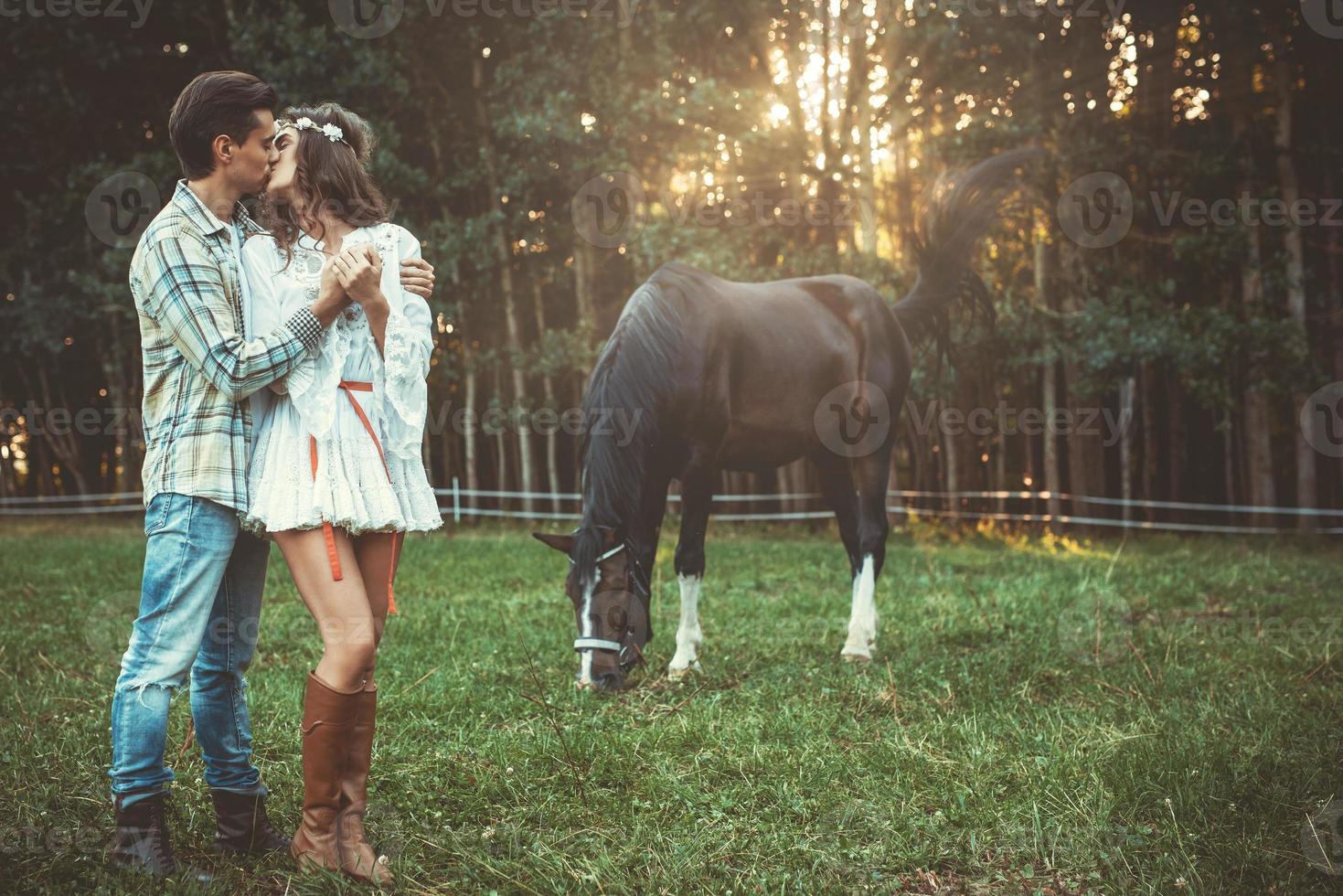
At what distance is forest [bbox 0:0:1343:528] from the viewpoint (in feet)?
37.1

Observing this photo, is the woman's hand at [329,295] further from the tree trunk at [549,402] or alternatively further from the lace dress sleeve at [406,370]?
the tree trunk at [549,402]

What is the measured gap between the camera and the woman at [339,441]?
2.27m

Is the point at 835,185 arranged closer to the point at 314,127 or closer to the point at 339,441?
the point at 314,127

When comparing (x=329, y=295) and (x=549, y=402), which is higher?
(x=329, y=295)

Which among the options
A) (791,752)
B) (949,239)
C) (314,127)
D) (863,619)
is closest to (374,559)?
(314,127)

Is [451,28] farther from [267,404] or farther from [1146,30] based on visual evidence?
[267,404]

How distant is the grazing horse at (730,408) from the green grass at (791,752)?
385 millimetres

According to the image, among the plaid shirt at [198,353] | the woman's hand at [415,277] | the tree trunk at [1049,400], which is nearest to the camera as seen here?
the plaid shirt at [198,353]

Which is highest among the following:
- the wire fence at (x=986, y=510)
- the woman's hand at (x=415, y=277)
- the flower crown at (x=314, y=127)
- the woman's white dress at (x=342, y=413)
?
the flower crown at (x=314, y=127)

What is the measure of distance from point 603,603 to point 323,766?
6.62ft

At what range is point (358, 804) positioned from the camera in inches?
95.6

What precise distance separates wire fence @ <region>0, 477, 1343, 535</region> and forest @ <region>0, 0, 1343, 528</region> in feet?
0.50

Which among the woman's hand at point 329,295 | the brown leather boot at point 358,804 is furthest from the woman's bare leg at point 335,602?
the woman's hand at point 329,295

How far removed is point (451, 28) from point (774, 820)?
14267mm
